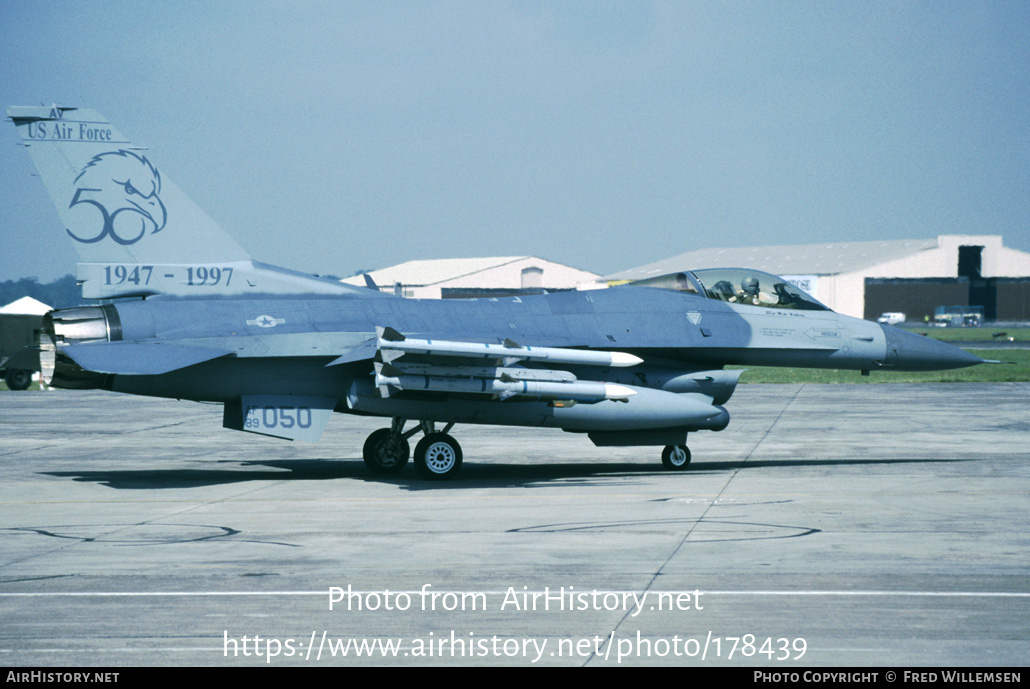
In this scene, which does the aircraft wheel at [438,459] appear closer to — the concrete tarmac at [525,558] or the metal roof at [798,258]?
the concrete tarmac at [525,558]

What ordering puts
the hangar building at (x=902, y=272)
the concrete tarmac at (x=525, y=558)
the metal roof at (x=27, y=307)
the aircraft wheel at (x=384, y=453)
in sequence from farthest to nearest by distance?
the hangar building at (x=902, y=272), the metal roof at (x=27, y=307), the aircraft wheel at (x=384, y=453), the concrete tarmac at (x=525, y=558)

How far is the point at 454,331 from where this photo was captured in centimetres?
1599

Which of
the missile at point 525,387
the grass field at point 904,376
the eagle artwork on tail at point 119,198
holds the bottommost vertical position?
the grass field at point 904,376

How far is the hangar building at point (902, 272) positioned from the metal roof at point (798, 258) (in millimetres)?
93

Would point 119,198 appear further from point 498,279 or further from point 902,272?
point 902,272

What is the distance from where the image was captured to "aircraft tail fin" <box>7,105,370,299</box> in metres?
15.4

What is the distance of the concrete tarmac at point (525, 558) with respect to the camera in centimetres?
712

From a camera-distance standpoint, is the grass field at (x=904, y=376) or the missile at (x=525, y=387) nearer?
the missile at (x=525, y=387)

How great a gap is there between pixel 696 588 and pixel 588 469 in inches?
325

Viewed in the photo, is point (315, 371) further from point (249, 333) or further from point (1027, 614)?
point (1027, 614)

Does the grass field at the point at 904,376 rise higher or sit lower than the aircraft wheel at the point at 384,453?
higher

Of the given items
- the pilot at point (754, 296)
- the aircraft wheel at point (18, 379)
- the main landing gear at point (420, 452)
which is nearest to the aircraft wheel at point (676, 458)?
the pilot at point (754, 296)

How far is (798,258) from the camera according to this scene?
10350 centimetres
